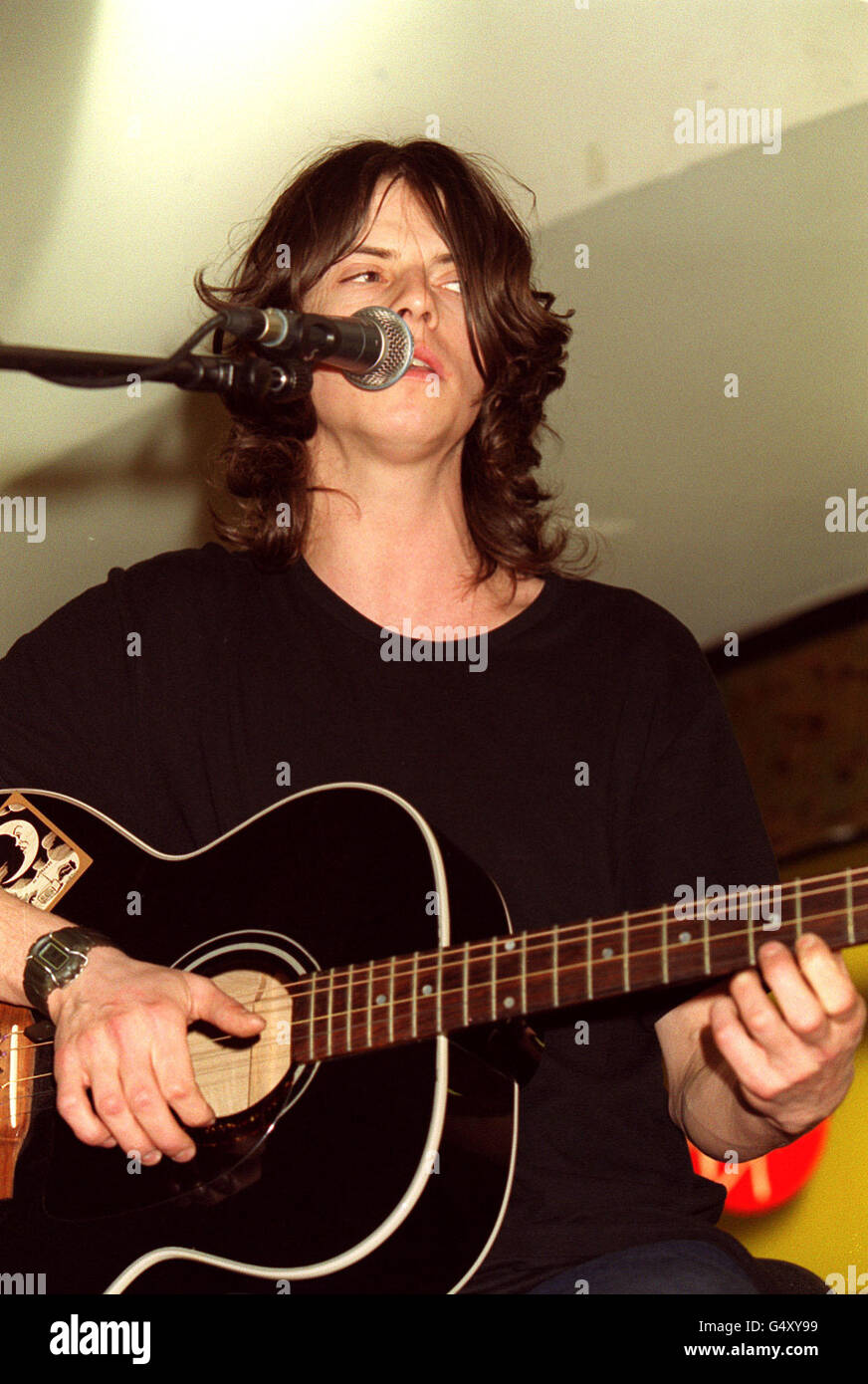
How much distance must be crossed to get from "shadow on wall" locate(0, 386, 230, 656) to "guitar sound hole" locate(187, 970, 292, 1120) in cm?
188

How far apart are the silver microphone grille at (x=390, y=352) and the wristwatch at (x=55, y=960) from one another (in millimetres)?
655

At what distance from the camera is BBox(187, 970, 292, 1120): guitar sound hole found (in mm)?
1438

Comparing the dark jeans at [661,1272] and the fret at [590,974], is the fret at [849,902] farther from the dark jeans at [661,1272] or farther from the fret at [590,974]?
the dark jeans at [661,1272]

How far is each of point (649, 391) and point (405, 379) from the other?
181 centimetres

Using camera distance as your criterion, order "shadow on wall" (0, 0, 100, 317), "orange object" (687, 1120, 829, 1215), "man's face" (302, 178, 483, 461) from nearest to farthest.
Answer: "man's face" (302, 178, 483, 461) → "shadow on wall" (0, 0, 100, 317) → "orange object" (687, 1120, 829, 1215)

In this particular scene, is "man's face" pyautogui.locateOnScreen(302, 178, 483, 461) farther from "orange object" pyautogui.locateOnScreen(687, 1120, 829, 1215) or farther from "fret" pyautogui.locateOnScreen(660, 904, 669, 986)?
"orange object" pyautogui.locateOnScreen(687, 1120, 829, 1215)

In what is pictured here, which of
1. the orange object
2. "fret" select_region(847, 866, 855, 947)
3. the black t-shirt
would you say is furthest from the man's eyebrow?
the orange object

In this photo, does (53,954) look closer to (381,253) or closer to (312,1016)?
(312,1016)

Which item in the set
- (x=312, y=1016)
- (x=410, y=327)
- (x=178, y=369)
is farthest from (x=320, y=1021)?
(x=410, y=327)

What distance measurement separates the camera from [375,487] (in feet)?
6.52

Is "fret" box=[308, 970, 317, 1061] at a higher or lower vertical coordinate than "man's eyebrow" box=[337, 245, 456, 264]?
lower
